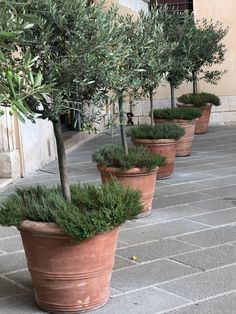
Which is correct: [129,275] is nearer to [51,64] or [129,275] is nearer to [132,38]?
[51,64]

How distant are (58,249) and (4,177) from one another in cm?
453

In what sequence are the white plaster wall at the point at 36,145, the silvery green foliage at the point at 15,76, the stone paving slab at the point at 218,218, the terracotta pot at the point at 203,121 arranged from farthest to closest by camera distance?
the terracotta pot at the point at 203,121 < the white plaster wall at the point at 36,145 < the stone paving slab at the point at 218,218 < the silvery green foliage at the point at 15,76

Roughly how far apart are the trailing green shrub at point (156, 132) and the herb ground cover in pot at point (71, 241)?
4070 mm

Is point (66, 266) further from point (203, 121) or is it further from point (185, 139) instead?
point (203, 121)

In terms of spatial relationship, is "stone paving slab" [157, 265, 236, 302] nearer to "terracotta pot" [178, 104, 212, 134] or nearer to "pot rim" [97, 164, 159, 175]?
"pot rim" [97, 164, 159, 175]

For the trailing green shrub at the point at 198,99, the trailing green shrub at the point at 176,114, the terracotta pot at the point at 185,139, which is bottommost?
the terracotta pot at the point at 185,139

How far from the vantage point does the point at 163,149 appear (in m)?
Result: 7.68

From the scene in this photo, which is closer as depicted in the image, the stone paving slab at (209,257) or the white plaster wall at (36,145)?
the stone paving slab at (209,257)

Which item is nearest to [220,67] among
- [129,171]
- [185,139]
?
[185,139]

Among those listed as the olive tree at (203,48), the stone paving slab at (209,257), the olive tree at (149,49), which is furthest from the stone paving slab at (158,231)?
the olive tree at (203,48)

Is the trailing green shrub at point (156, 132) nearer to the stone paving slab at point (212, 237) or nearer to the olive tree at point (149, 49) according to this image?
the olive tree at point (149, 49)

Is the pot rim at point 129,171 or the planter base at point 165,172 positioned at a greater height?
the pot rim at point 129,171

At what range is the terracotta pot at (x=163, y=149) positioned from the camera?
301 inches

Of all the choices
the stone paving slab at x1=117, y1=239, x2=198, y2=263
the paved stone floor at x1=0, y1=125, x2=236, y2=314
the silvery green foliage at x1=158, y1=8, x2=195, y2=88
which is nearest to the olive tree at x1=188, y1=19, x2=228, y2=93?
the silvery green foliage at x1=158, y1=8, x2=195, y2=88
